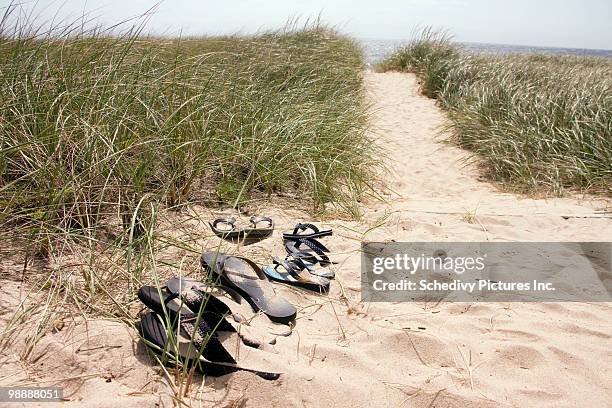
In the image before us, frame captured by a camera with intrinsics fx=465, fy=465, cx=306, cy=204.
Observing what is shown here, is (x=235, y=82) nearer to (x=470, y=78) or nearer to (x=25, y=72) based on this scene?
(x=25, y=72)

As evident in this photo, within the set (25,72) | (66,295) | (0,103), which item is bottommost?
(66,295)

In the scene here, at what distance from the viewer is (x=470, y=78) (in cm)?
764

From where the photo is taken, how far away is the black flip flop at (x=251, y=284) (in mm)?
1830

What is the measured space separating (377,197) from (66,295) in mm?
2339

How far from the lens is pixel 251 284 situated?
1972 millimetres

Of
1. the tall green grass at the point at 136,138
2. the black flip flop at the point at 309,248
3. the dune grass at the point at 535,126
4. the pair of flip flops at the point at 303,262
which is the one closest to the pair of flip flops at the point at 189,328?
the tall green grass at the point at 136,138

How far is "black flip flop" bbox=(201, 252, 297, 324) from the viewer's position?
6.00 ft

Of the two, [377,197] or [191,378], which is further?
[377,197]

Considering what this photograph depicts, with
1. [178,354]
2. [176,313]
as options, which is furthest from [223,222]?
[178,354]

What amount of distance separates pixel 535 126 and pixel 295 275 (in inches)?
154

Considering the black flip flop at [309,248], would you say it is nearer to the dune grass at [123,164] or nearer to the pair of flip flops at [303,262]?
the pair of flip flops at [303,262]

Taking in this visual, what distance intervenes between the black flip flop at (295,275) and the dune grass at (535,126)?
8.45ft

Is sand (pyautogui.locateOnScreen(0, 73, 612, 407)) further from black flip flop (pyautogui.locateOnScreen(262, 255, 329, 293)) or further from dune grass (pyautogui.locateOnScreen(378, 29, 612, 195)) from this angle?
dune grass (pyautogui.locateOnScreen(378, 29, 612, 195))

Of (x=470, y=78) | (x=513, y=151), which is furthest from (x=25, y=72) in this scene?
(x=470, y=78)
